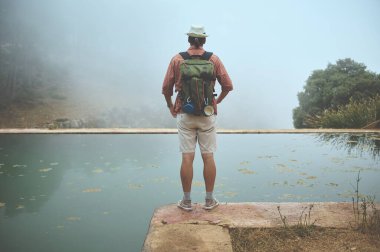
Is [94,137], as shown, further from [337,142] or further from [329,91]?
[329,91]

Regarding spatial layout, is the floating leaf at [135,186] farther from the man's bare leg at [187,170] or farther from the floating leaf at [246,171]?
the floating leaf at [246,171]

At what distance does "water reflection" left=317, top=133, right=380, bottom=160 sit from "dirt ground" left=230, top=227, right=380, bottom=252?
3579mm

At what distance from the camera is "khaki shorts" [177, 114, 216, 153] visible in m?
2.79

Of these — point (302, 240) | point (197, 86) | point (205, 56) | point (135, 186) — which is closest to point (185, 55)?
point (205, 56)

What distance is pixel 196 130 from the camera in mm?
2857

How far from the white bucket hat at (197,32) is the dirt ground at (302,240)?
58.0 inches

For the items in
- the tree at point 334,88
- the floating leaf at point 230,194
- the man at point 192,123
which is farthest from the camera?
the tree at point 334,88

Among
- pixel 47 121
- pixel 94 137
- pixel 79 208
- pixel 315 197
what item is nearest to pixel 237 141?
pixel 94 137

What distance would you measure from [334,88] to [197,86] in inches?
927

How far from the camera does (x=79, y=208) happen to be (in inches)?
127

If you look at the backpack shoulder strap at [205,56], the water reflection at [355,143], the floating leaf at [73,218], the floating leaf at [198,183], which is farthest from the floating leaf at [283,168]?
the floating leaf at [73,218]

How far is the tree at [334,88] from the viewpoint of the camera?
22.9 meters

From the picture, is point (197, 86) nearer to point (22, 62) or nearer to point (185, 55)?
point (185, 55)

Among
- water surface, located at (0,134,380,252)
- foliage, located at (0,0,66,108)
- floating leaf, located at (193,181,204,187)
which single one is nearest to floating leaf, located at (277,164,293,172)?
water surface, located at (0,134,380,252)
